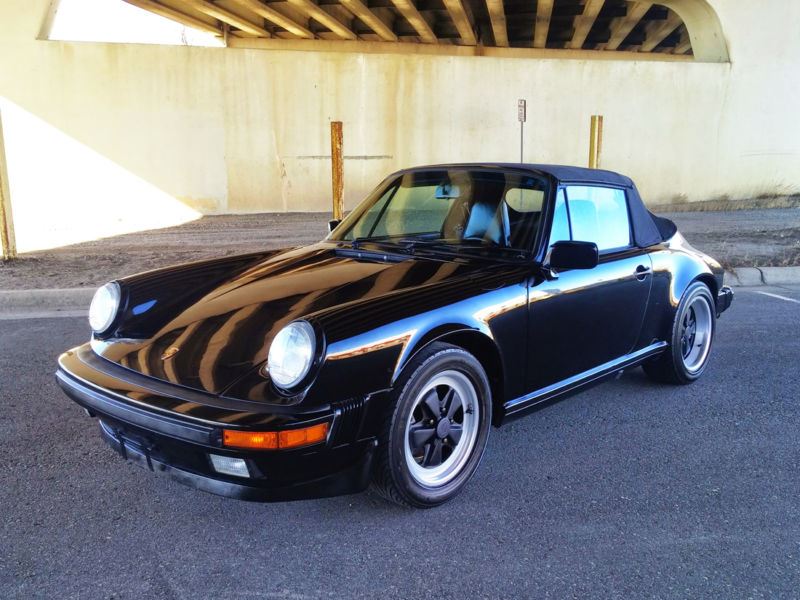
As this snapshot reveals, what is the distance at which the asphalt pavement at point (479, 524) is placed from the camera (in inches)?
88.8

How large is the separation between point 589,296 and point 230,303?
1.78m

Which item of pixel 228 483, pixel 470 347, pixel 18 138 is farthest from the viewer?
pixel 18 138

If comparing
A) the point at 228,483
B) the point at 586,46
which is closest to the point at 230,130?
the point at 228,483

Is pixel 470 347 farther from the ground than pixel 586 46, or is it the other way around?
pixel 586 46

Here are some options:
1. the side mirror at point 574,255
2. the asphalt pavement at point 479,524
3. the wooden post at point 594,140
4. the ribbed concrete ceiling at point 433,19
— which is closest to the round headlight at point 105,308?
the asphalt pavement at point 479,524

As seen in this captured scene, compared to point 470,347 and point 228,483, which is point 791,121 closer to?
point 470,347

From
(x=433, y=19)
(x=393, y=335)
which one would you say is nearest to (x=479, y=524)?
(x=393, y=335)

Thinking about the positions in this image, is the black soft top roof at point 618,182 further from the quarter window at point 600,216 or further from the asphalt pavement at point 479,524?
the asphalt pavement at point 479,524

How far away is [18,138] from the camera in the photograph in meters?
13.0

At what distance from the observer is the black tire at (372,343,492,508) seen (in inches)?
97.0

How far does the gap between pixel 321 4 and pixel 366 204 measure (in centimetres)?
1381

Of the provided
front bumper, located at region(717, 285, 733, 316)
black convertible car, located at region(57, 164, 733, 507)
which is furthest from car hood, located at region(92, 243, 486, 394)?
front bumper, located at region(717, 285, 733, 316)

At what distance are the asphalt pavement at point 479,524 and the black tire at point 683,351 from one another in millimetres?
408

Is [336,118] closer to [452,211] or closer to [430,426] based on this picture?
[452,211]
